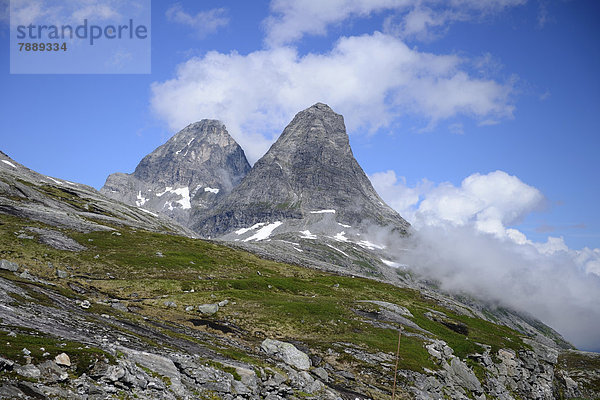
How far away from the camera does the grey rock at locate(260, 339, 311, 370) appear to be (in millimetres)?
41156

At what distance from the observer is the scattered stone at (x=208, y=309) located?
192 ft

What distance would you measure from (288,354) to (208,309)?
21.1m

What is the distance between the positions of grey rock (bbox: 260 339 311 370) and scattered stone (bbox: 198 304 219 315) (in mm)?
16282

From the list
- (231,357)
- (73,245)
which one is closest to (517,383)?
(231,357)

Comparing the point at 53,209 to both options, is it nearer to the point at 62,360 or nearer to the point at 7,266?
the point at 7,266

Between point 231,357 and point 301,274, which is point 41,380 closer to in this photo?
point 231,357

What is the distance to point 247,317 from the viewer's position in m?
59.1

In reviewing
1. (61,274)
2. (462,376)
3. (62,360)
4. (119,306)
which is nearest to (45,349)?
(62,360)

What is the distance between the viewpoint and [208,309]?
58812 millimetres

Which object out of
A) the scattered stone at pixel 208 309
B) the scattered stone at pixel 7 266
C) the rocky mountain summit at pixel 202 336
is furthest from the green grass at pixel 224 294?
the scattered stone at pixel 7 266

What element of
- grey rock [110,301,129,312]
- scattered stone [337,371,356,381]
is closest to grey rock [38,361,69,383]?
grey rock [110,301,129,312]

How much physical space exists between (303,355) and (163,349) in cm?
1629

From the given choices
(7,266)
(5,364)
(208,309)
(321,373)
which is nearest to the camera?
(5,364)

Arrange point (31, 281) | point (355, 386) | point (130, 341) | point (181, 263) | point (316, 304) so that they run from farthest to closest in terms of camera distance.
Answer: point (181, 263), point (316, 304), point (31, 281), point (355, 386), point (130, 341)
